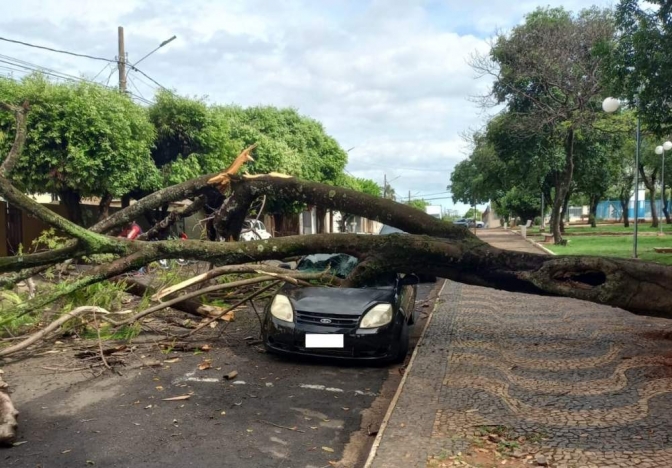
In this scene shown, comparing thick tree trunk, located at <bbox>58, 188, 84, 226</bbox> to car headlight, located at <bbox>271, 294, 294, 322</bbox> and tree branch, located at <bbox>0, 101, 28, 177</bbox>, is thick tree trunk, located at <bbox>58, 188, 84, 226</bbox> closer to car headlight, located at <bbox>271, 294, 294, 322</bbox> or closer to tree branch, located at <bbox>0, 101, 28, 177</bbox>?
tree branch, located at <bbox>0, 101, 28, 177</bbox>

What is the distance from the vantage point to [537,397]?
4.80m

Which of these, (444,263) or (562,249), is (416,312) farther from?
(562,249)

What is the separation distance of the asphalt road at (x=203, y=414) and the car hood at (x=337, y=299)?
0.66 m

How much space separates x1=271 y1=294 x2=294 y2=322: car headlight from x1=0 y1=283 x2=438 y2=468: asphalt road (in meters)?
0.53

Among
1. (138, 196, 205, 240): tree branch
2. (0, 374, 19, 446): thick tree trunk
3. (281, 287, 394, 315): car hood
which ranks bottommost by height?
(0, 374, 19, 446): thick tree trunk

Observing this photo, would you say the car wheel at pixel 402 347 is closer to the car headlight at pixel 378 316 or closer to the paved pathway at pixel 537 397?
the paved pathway at pixel 537 397

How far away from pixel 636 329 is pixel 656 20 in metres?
5.84

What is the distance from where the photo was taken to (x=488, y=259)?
239 inches

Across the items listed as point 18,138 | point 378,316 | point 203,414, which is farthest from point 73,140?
point 203,414

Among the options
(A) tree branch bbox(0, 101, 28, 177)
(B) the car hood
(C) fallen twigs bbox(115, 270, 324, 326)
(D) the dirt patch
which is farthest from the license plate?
(A) tree branch bbox(0, 101, 28, 177)

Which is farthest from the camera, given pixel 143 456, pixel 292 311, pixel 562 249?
pixel 562 249

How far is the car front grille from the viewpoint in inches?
230

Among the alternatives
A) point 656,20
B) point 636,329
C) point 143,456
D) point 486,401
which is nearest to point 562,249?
point 656,20

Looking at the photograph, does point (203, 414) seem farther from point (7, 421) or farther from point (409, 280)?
point (409, 280)
